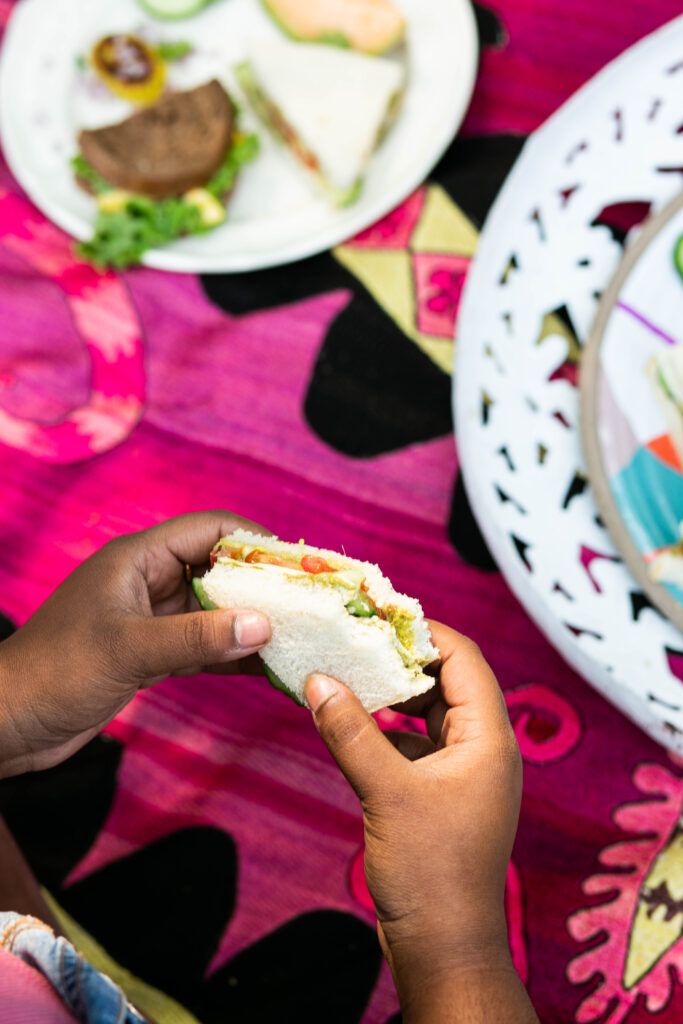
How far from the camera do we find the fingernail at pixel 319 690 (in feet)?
3.06

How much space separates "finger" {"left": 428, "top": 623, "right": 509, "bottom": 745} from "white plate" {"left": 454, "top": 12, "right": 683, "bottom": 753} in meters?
0.26

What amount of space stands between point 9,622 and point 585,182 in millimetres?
1419

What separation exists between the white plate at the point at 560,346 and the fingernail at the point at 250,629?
49 cm

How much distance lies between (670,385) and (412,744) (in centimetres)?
75

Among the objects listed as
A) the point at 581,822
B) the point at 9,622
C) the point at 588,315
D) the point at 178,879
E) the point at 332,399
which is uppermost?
the point at 588,315

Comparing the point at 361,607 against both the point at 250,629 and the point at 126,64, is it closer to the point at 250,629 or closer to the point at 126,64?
the point at 250,629

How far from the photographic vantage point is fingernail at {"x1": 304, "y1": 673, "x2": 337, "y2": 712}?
3.06 ft

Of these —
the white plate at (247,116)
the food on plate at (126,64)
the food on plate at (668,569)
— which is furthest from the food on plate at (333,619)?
the food on plate at (126,64)

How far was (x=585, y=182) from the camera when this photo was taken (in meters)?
1.41

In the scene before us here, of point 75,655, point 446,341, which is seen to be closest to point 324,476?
point 446,341

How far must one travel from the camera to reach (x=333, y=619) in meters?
0.98

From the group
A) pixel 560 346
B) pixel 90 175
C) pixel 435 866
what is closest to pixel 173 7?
pixel 90 175

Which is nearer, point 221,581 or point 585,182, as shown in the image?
point 221,581

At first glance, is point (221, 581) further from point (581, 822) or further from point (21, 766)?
point (581, 822)
